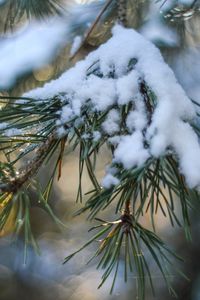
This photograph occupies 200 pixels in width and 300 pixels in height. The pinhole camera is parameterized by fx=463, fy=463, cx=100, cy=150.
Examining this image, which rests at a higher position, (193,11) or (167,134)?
(193,11)

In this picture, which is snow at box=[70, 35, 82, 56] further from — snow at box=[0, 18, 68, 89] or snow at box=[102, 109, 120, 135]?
snow at box=[102, 109, 120, 135]

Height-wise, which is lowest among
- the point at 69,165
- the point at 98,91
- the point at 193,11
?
the point at 98,91

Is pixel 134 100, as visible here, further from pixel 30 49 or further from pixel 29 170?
pixel 30 49

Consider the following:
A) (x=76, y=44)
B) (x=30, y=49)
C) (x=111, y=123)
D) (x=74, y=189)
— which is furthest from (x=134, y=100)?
(x=74, y=189)

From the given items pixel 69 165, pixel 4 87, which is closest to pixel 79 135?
pixel 4 87

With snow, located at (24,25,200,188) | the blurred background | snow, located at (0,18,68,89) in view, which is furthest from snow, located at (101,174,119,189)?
snow, located at (0,18,68,89)

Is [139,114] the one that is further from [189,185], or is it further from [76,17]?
[76,17]

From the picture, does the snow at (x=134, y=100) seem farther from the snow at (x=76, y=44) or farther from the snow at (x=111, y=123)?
the snow at (x=76, y=44)
